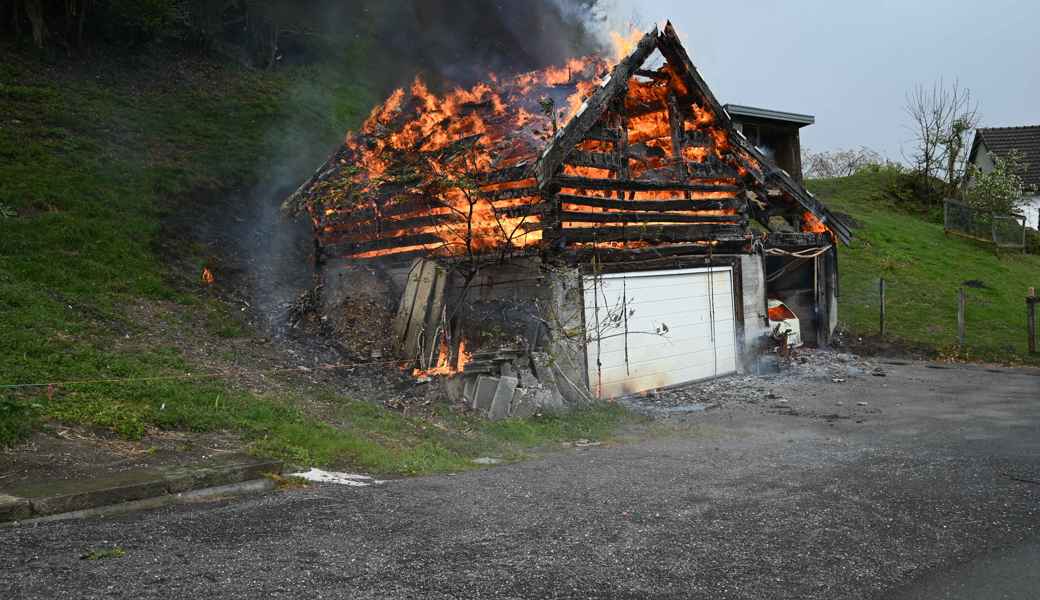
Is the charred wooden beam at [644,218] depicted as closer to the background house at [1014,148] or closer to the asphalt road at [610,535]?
the asphalt road at [610,535]

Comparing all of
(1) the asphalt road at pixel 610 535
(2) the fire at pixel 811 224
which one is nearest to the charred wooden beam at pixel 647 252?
(2) the fire at pixel 811 224

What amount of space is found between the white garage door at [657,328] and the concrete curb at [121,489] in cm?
667

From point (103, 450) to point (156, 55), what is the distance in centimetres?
2209

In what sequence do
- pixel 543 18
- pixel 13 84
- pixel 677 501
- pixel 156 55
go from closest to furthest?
pixel 677 501, pixel 13 84, pixel 543 18, pixel 156 55

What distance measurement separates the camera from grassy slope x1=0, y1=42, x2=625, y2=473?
8609 millimetres

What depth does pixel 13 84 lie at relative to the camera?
20906mm

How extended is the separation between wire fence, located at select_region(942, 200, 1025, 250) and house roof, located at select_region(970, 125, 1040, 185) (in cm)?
833

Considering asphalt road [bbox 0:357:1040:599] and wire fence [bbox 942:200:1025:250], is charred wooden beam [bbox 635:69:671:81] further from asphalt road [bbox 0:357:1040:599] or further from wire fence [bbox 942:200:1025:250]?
wire fence [bbox 942:200:1025:250]

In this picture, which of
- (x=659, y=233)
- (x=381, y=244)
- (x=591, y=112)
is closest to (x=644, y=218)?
(x=659, y=233)

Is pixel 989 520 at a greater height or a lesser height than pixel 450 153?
lesser

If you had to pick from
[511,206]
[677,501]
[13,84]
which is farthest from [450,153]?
[13,84]

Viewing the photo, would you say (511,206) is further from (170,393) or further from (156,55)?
(156,55)

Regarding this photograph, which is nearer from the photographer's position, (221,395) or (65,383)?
(65,383)

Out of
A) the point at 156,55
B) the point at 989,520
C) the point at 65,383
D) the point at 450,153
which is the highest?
the point at 156,55
